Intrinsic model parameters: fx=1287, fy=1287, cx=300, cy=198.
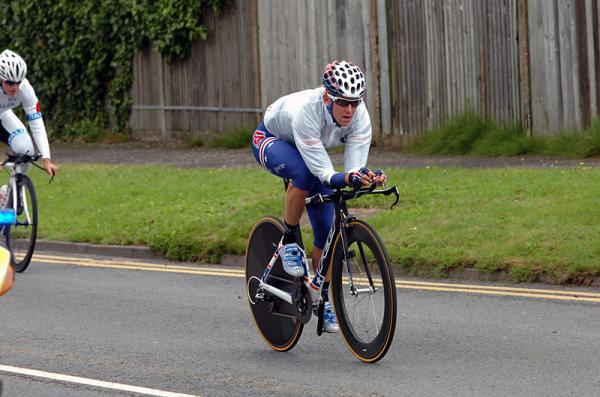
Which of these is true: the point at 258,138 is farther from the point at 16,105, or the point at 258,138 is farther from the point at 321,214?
the point at 16,105

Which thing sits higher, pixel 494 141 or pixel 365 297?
pixel 494 141

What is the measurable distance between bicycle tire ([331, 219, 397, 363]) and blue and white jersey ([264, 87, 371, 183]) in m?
0.36

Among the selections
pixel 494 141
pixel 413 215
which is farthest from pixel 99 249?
pixel 494 141

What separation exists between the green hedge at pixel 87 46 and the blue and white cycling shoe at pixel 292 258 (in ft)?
44.8

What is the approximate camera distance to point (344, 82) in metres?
7.24

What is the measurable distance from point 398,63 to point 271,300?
33.0 ft

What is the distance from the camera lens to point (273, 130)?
7.87 meters

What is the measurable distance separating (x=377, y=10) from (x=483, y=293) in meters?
8.80

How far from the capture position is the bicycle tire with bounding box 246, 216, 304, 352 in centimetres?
800

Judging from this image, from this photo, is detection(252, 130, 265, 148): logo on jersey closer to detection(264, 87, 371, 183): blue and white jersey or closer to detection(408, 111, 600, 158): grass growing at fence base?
detection(264, 87, 371, 183): blue and white jersey

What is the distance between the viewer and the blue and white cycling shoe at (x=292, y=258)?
25.6 ft

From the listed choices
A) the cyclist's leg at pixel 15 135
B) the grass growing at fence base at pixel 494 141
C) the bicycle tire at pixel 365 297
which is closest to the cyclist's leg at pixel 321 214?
the bicycle tire at pixel 365 297

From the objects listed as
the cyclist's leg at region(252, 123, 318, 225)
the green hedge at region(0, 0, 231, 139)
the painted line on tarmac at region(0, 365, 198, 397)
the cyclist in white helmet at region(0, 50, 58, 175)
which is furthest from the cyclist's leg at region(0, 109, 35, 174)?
the green hedge at region(0, 0, 231, 139)

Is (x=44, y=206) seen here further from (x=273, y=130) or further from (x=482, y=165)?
(x=273, y=130)
